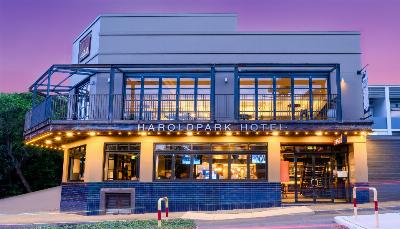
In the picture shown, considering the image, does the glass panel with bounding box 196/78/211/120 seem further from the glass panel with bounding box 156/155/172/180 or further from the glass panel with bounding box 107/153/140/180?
the glass panel with bounding box 107/153/140/180

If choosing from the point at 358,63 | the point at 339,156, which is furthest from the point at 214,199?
the point at 358,63

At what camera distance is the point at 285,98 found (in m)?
20.3

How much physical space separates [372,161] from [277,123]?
5103 millimetres

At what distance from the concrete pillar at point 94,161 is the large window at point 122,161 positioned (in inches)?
10.4

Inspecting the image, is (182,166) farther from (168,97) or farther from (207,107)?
(168,97)

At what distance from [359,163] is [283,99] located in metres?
4.28

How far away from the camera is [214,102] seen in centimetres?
1872

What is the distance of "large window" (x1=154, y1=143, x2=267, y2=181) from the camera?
62.5 ft

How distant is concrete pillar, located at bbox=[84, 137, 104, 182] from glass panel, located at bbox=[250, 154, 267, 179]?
6372 millimetres

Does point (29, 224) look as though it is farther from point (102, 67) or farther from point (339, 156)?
point (339, 156)

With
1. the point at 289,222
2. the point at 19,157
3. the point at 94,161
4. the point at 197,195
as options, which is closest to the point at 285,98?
the point at 197,195

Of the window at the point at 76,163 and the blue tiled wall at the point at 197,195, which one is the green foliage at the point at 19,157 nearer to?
the window at the point at 76,163

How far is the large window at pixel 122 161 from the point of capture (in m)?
19.2

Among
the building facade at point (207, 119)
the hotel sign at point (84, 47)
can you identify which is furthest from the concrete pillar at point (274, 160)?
the hotel sign at point (84, 47)
